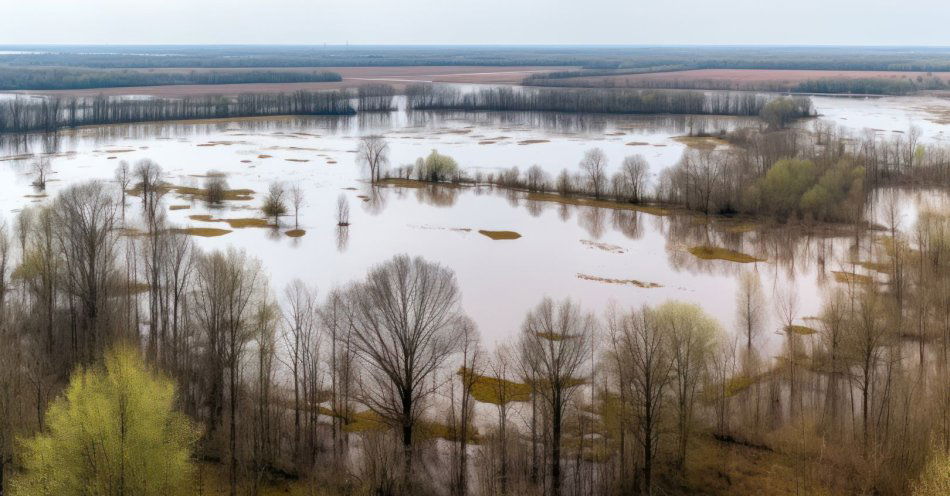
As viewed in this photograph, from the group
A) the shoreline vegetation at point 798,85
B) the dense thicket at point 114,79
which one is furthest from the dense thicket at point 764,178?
the dense thicket at point 114,79

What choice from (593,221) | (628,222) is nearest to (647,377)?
(628,222)

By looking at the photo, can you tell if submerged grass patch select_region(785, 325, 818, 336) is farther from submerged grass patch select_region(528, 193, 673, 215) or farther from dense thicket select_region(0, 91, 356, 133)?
dense thicket select_region(0, 91, 356, 133)

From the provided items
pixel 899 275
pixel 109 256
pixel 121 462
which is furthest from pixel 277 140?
pixel 121 462

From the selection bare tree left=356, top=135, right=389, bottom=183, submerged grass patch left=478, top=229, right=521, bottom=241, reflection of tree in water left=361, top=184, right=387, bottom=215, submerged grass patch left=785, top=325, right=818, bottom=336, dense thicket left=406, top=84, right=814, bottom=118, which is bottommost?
submerged grass patch left=785, top=325, right=818, bottom=336

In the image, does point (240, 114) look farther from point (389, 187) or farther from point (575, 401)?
point (575, 401)

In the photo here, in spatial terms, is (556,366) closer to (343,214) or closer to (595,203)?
(343,214)

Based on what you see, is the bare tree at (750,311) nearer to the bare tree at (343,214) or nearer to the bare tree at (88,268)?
the bare tree at (88,268)

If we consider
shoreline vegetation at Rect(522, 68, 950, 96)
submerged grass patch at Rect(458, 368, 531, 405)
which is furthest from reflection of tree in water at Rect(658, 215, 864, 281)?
shoreline vegetation at Rect(522, 68, 950, 96)
